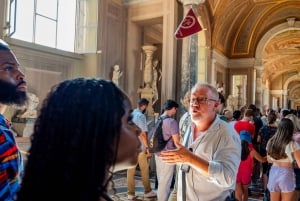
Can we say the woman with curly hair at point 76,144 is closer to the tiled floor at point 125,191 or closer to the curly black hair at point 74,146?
the curly black hair at point 74,146

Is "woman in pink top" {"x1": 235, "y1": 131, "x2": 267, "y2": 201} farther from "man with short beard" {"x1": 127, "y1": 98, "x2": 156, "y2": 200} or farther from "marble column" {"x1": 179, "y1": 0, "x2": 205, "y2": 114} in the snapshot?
"marble column" {"x1": 179, "y1": 0, "x2": 205, "y2": 114}

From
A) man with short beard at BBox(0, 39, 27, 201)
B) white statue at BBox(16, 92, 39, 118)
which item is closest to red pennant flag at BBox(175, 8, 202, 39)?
white statue at BBox(16, 92, 39, 118)

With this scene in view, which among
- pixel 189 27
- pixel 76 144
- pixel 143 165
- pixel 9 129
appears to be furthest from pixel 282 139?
pixel 189 27

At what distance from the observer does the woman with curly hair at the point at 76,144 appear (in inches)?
33.2

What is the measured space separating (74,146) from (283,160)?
3633 mm

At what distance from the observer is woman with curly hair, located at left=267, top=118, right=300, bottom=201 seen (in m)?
3.88

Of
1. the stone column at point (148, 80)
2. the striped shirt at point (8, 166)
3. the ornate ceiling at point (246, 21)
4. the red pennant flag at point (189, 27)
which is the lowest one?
the striped shirt at point (8, 166)

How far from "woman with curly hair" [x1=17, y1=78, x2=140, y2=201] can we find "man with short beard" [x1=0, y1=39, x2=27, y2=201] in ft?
0.94

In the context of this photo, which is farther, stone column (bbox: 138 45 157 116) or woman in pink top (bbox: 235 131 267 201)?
stone column (bbox: 138 45 157 116)

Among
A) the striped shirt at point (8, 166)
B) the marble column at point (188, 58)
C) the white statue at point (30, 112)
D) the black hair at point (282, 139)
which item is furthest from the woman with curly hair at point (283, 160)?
the marble column at point (188, 58)

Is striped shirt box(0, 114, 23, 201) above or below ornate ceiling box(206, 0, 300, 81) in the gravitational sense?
below

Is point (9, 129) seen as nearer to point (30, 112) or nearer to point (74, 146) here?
point (74, 146)

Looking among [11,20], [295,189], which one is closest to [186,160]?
[295,189]

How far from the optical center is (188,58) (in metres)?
9.16
